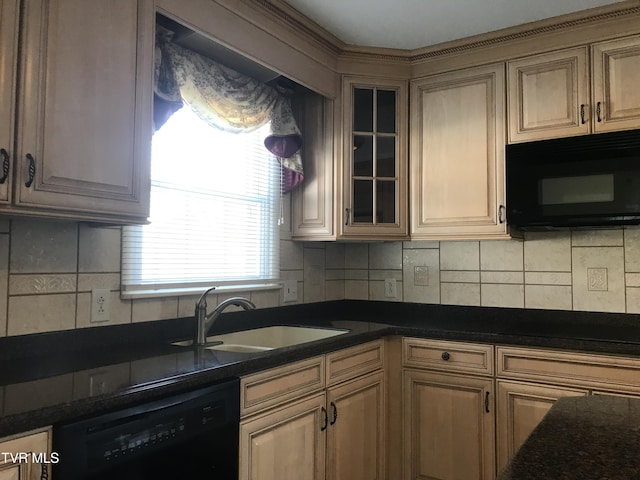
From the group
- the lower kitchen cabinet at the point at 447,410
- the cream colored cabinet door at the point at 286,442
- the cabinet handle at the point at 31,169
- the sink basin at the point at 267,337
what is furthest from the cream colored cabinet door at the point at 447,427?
the cabinet handle at the point at 31,169

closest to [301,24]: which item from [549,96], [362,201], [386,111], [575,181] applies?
[386,111]

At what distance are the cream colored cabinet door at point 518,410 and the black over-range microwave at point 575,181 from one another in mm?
741

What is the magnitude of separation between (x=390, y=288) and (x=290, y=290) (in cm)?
64

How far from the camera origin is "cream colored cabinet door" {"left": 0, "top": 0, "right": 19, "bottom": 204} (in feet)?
4.13

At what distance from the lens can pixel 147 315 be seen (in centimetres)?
196

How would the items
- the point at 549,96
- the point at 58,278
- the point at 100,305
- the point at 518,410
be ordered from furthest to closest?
1. the point at 549,96
2. the point at 518,410
3. the point at 100,305
4. the point at 58,278

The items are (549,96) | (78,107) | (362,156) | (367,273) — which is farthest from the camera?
(367,273)

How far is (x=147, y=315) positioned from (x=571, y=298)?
2.01 m

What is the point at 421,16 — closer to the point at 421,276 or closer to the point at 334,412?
the point at 421,276

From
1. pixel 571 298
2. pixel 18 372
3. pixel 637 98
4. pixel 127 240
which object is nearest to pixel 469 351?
pixel 571 298

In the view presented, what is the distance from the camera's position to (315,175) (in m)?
2.71

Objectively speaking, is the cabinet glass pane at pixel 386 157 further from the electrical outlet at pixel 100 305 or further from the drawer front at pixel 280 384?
the electrical outlet at pixel 100 305

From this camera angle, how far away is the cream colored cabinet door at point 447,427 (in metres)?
2.22

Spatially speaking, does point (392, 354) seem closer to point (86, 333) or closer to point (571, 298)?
point (571, 298)
